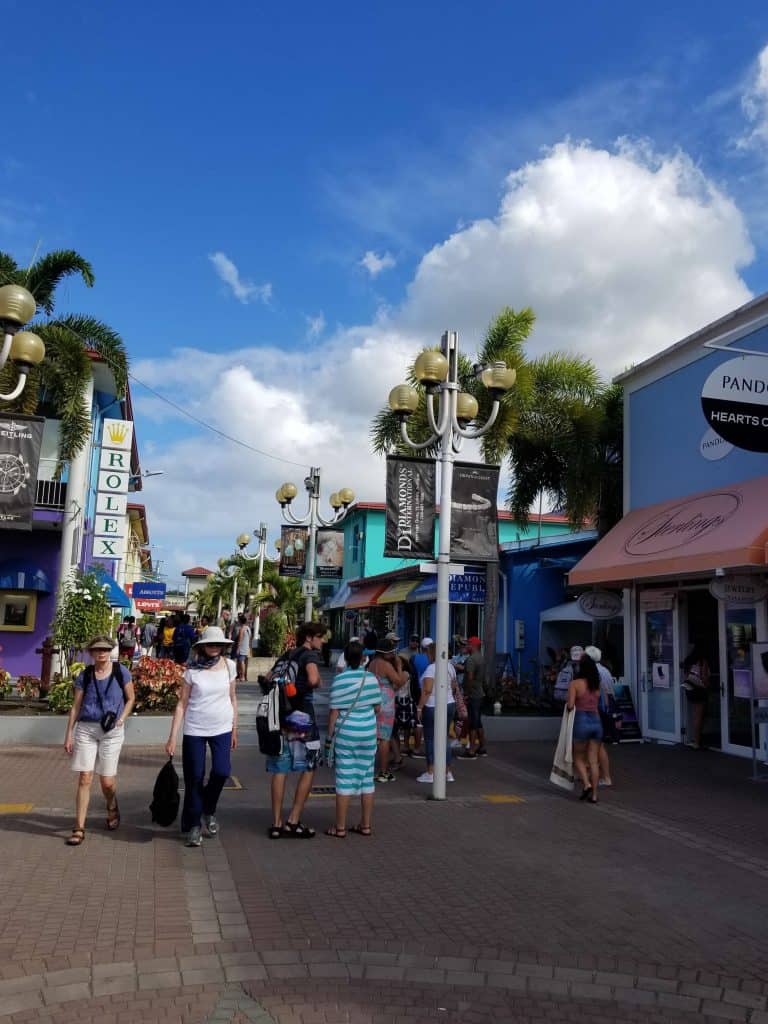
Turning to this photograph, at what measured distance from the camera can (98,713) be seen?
267 inches

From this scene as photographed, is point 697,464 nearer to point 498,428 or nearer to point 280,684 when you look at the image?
point 498,428

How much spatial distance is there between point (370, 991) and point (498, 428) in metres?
14.2

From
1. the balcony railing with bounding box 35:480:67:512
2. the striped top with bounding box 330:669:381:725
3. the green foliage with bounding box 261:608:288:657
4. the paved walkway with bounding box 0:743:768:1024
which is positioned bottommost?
the paved walkway with bounding box 0:743:768:1024

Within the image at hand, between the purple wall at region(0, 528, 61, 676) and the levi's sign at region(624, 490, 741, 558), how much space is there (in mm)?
13135

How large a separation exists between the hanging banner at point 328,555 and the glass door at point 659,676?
865 cm

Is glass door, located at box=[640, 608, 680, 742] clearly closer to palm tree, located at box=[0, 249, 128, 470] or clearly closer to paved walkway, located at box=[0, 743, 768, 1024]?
paved walkway, located at box=[0, 743, 768, 1024]

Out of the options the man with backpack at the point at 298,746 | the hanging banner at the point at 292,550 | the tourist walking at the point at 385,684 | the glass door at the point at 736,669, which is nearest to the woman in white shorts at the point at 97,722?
the man with backpack at the point at 298,746

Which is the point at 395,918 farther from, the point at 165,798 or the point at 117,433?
the point at 117,433

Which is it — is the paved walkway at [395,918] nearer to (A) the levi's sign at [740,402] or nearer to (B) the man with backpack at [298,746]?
(B) the man with backpack at [298,746]

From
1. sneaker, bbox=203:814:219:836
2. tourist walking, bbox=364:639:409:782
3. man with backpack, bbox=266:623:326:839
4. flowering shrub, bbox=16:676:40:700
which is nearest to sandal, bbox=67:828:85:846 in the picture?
sneaker, bbox=203:814:219:836

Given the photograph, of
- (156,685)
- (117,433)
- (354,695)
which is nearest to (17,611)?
(117,433)

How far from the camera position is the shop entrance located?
12906 millimetres

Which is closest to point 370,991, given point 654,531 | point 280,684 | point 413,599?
point 280,684

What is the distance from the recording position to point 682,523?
12.4 m
